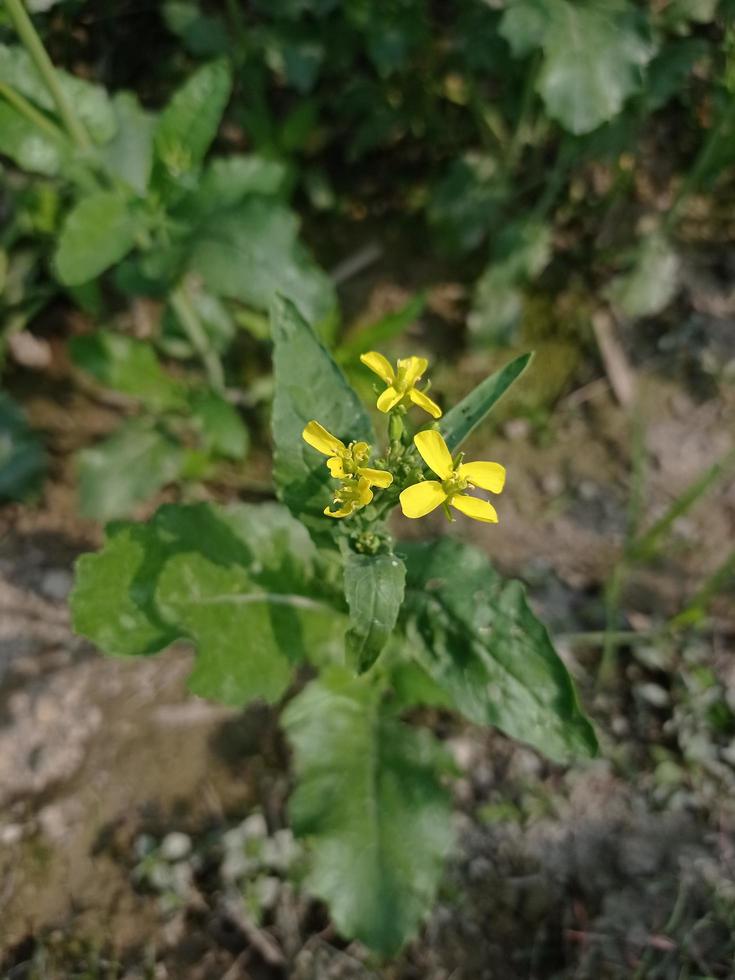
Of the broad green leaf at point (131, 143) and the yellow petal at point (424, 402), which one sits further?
the broad green leaf at point (131, 143)

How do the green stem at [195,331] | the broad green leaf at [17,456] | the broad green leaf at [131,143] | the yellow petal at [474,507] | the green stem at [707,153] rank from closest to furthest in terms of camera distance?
1. the yellow petal at [474,507]
2. the broad green leaf at [131,143]
3. the green stem at [195,331]
4. the green stem at [707,153]
5. the broad green leaf at [17,456]

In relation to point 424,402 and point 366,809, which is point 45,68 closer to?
point 424,402

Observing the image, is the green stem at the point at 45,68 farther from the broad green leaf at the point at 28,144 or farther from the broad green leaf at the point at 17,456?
the broad green leaf at the point at 17,456

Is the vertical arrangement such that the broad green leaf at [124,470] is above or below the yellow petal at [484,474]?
below

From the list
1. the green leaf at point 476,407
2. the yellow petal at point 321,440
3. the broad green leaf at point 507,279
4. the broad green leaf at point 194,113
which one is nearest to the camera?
the yellow petal at point 321,440

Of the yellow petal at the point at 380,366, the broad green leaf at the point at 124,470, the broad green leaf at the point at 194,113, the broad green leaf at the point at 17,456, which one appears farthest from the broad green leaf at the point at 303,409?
the broad green leaf at the point at 17,456

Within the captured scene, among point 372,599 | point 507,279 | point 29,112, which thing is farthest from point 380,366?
point 507,279

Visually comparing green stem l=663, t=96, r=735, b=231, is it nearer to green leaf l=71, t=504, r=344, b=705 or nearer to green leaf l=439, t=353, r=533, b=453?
green leaf l=439, t=353, r=533, b=453
